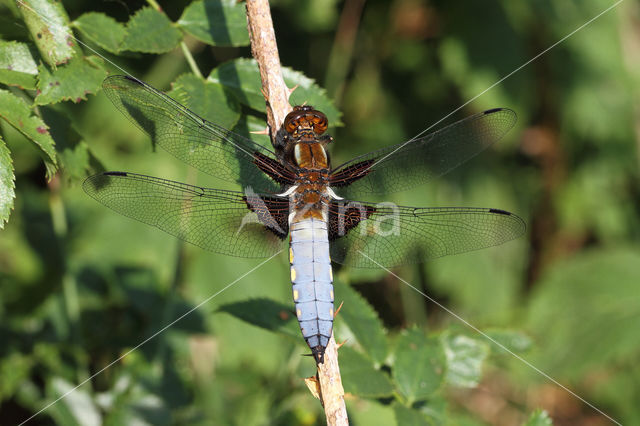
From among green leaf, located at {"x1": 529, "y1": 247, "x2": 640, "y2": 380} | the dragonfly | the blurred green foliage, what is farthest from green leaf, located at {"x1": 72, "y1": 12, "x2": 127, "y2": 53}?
green leaf, located at {"x1": 529, "y1": 247, "x2": 640, "y2": 380}

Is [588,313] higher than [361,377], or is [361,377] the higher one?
[588,313]

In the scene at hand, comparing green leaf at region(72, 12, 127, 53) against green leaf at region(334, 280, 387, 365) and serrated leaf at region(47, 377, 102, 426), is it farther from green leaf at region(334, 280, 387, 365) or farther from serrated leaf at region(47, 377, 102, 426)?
serrated leaf at region(47, 377, 102, 426)

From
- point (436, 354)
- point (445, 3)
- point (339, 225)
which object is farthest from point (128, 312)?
point (445, 3)

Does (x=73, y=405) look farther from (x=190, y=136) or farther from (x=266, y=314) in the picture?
(x=190, y=136)

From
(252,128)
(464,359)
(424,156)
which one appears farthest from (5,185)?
(464,359)

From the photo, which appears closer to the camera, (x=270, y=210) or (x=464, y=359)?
(x=270, y=210)

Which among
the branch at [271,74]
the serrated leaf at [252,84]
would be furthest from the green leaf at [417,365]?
the serrated leaf at [252,84]
